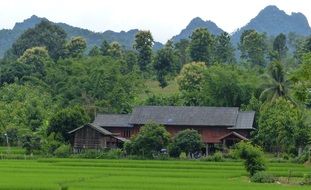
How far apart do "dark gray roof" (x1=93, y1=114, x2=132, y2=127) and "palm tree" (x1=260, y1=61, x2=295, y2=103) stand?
14.0 m

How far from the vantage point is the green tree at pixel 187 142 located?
55594mm

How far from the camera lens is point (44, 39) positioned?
10775cm

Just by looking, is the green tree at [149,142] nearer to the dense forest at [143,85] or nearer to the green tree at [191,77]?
the dense forest at [143,85]

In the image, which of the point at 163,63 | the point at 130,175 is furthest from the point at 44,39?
the point at 130,175

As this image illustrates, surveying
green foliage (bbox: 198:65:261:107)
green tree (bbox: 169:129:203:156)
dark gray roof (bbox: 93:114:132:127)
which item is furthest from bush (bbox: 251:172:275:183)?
green foliage (bbox: 198:65:261:107)

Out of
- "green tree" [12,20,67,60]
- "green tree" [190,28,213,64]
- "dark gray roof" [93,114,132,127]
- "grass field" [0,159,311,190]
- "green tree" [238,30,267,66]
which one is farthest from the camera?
"green tree" [12,20,67,60]

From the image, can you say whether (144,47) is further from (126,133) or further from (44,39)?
Result: (126,133)

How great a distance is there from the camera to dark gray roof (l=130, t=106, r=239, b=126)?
62.4m

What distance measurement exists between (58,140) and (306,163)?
22.7m

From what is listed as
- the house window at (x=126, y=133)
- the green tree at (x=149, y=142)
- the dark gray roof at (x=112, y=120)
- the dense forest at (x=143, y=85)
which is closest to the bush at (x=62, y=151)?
the dense forest at (x=143, y=85)

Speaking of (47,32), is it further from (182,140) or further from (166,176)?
(166,176)

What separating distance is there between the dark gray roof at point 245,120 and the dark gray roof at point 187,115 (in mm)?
604

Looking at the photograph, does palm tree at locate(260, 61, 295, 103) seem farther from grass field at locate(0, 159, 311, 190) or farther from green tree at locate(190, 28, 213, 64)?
green tree at locate(190, 28, 213, 64)

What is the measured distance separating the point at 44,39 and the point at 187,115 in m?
50.3
